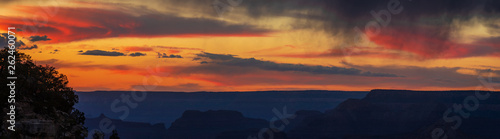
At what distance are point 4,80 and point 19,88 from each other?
1.81 metres

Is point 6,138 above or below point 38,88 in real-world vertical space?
below

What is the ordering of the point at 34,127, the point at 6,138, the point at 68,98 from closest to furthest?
the point at 6,138 < the point at 34,127 < the point at 68,98

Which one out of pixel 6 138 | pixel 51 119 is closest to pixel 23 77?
pixel 51 119

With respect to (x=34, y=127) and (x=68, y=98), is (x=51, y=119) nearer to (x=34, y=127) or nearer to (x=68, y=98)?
(x=34, y=127)

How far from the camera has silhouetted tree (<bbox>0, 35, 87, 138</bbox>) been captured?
61.5 metres

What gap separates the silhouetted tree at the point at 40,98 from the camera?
202 ft

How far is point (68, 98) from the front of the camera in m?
74.3

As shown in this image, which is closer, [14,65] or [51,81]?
[14,65]

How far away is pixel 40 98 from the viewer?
221 ft

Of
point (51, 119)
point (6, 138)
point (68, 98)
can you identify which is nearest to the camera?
point (6, 138)

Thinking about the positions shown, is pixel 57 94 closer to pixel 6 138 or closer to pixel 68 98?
pixel 68 98

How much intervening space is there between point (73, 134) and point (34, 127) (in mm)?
6987

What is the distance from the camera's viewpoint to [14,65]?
67.2 meters

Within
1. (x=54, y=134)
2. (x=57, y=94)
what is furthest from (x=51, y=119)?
(x=57, y=94)
